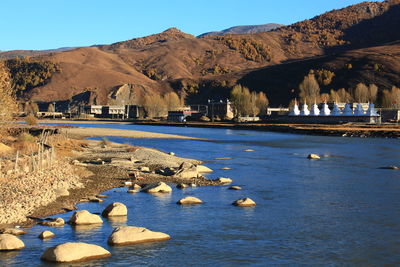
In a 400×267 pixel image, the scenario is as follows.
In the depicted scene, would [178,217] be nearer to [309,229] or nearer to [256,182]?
[309,229]

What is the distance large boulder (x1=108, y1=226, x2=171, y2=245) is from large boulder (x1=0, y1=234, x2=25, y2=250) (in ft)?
10.7

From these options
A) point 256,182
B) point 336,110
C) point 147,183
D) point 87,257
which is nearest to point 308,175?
point 256,182

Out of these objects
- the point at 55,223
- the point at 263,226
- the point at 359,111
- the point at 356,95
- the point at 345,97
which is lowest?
the point at 263,226

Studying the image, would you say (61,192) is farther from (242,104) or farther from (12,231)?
(242,104)

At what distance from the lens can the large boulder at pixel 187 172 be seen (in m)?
38.2

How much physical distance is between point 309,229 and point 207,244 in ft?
17.3

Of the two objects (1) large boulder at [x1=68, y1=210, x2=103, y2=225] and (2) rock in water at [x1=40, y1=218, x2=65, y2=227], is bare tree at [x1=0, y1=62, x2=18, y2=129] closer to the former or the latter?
(2) rock in water at [x1=40, y1=218, x2=65, y2=227]

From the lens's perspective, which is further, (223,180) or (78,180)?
(223,180)

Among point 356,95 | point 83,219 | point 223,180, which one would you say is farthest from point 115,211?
point 356,95

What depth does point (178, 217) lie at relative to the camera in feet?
81.8

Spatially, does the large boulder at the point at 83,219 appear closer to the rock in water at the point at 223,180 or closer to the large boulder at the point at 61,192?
the large boulder at the point at 61,192

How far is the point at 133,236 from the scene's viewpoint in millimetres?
20734

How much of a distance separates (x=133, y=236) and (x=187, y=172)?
59.0 feet

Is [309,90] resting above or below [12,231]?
above
